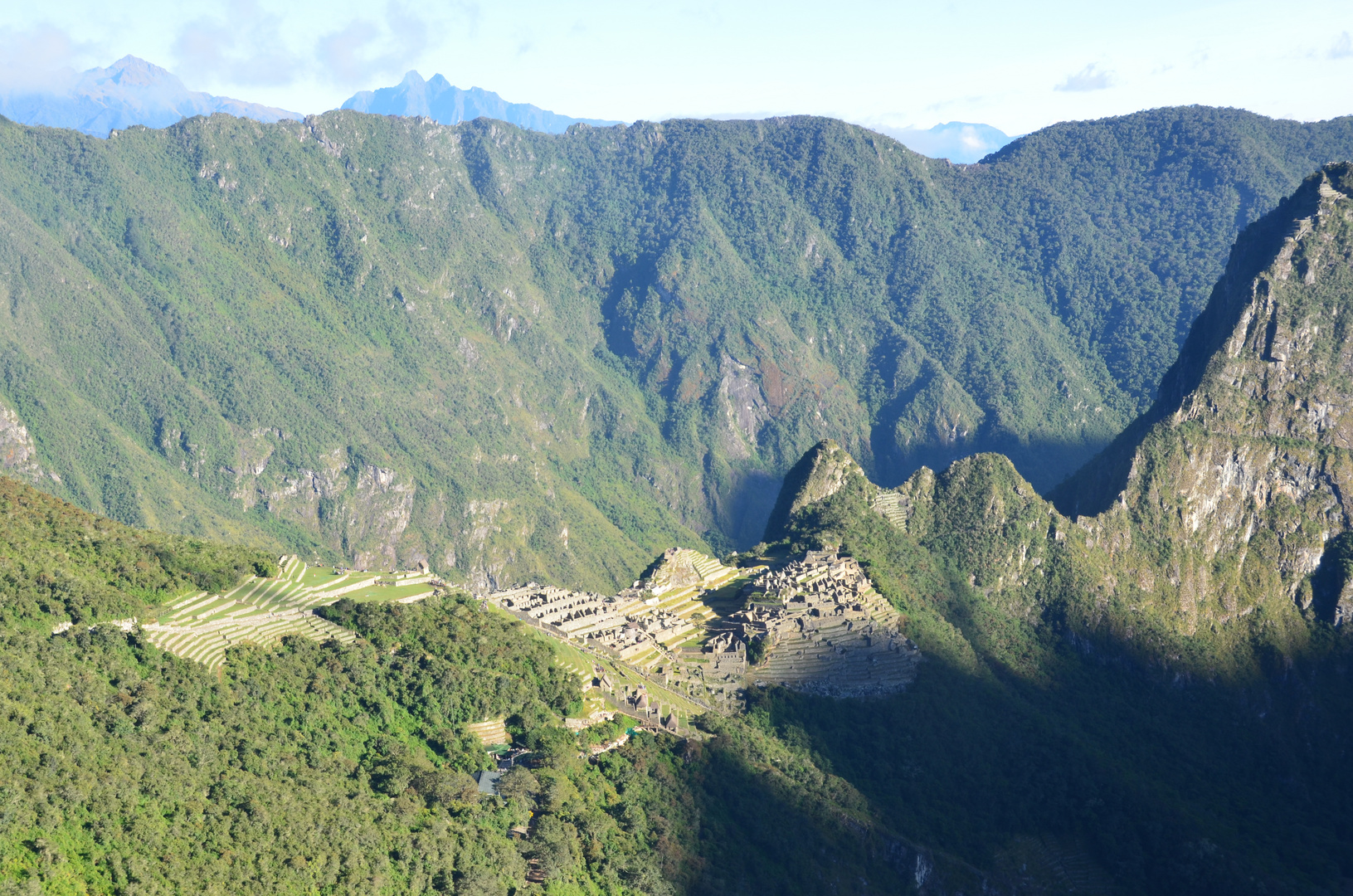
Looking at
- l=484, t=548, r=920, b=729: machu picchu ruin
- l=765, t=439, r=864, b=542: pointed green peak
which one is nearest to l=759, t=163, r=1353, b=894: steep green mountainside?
l=765, t=439, r=864, b=542: pointed green peak

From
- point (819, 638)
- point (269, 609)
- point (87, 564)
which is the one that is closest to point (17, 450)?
point (87, 564)

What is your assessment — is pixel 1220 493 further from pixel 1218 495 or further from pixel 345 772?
pixel 345 772

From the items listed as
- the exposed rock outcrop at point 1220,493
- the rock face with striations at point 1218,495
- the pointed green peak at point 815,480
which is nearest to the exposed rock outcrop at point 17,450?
the rock face with striations at point 1218,495

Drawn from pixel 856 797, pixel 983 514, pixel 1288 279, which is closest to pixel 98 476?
pixel 983 514

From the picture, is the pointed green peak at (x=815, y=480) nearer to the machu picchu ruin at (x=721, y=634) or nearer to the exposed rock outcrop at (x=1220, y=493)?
the exposed rock outcrop at (x=1220, y=493)

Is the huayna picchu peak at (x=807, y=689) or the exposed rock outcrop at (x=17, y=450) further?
the exposed rock outcrop at (x=17, y=450)

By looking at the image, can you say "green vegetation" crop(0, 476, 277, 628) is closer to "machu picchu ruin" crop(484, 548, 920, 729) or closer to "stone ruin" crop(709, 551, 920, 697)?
"machu picchu ruin" crop(484, 548, 920, 729)
